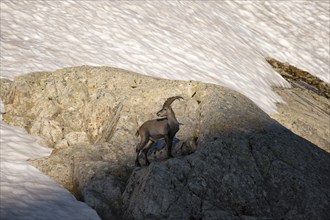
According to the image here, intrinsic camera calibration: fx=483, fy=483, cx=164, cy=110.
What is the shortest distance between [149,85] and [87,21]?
9096 mm

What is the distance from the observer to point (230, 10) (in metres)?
30.4

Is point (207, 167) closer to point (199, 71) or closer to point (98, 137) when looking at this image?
point (98, 137)

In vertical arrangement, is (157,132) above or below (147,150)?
above

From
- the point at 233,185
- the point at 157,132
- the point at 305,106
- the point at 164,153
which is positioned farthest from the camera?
the point at 305,106

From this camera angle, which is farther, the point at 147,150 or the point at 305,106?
the point at 305,106

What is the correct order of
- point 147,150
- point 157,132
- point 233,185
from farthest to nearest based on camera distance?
point 147,150, point 157,132, point 233,185

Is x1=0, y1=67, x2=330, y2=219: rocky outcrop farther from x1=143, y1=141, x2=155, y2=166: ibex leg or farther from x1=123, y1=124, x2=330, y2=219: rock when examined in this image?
x1=143, y1=141, x2=155, y2=166: ibex leg

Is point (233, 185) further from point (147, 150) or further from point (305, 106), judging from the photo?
point (305, 106)

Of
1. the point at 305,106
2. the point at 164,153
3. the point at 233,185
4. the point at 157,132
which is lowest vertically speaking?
the point at 305,106

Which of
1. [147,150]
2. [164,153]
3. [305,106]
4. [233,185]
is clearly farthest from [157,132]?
[305,106]

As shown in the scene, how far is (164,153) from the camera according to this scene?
1155cm

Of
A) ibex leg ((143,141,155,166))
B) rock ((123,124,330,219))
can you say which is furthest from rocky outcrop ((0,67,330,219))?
ibex leg ((143,141,155,166))

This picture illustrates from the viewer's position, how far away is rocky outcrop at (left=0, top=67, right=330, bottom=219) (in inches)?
383

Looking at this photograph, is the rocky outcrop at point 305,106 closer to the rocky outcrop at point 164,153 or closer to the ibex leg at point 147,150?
the rocky outcrop at point 164,153
